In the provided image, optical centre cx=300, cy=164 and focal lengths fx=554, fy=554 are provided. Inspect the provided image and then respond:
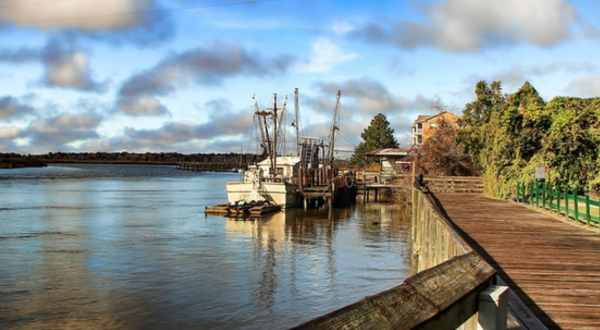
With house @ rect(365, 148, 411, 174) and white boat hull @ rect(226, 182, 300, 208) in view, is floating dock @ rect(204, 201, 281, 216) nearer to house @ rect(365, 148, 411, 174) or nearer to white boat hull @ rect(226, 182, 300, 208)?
white boat hull @ rect(226, 182, 300, 208)

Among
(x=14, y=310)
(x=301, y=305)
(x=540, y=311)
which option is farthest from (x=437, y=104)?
(x=540, y=311)

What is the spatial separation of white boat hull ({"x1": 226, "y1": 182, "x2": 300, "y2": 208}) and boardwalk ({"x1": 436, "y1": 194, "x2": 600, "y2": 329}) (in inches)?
1198

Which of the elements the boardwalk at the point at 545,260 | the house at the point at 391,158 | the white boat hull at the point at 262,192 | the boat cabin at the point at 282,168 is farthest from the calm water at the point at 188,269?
the house at the point at 391,158

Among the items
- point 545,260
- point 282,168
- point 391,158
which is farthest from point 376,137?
point 545,260

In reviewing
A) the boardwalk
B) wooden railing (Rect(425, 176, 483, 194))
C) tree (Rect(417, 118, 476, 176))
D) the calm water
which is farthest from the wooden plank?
tree (Rect(417, 118, 476, 176))

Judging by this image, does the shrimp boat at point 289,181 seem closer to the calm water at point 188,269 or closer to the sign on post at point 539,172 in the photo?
the calm water at point 188,269

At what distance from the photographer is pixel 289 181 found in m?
53.4

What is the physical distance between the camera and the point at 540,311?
6168 millimetres

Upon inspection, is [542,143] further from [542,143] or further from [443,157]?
[443,157]

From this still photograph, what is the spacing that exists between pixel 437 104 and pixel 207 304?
35.9 m

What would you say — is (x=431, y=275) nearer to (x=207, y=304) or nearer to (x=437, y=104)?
(x=207, y=304)

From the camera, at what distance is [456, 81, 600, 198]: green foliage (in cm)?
2206

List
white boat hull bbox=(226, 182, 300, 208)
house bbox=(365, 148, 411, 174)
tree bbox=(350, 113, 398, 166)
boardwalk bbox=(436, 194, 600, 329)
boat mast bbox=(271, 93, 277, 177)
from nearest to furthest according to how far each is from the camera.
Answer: boardwalk bbox=(436, 194, 600, 329), white boat hull bbox=(226, 182, 300, 208), boat mast bbox=(271, 93, 277, 177), house bbox=(365, 148, 411, 174), tree bbox=(350, 113, 398, 166)

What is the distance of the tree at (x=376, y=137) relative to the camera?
324ft
